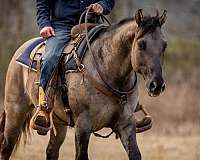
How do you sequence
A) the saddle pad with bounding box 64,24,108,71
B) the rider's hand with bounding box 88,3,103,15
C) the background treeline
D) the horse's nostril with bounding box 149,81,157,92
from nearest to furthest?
the horse's nostril with bounding box 149,81,157,92
the saddle pad with bounding box 64,24,108,71
the rider's hand with bounding box 88,3,103,15
the background treeline

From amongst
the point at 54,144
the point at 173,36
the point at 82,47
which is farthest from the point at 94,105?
the point at 173,36

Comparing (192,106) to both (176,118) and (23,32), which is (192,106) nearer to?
(176,118)

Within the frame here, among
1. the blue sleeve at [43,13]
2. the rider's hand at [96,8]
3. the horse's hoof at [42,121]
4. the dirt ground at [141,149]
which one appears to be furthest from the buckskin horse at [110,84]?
the dirt ground at [141,149]

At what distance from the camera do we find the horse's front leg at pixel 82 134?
7.63 m

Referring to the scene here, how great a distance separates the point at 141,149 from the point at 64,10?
620 centimetres

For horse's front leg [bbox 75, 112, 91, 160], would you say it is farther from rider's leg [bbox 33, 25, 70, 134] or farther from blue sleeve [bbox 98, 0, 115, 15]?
blue sleeve [bbox 98, 0, 115, 15]

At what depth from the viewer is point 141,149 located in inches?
558

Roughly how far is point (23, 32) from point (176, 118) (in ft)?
20.7

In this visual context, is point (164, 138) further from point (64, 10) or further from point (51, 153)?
point (64, 10)

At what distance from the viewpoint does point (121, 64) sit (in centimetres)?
766

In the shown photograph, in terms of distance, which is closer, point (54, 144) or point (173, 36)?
point (54, 144)

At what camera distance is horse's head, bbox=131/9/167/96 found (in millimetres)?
6949

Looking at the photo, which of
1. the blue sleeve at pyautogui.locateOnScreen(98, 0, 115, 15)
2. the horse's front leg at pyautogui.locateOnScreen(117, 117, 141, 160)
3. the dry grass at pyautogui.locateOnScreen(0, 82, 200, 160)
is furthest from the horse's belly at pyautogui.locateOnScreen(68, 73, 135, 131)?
the dry grass at pyautogui.locateOnScreen(0, 82, 200, 160)

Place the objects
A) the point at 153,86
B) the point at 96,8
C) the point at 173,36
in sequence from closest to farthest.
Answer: the point at 153,86 → the point at 96,8 → the point at 173,36
